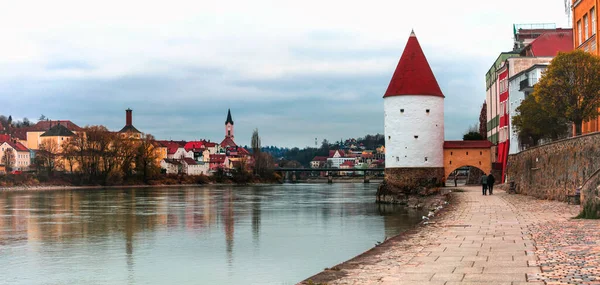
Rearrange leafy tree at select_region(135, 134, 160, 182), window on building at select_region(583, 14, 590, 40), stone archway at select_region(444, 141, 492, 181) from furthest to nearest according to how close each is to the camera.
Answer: leafy tree at select_region(135, 134, 160, 182)
stone archway at select_region(444, 141, 492, 181)
window on building at select_region(583, 14, 590, 40)

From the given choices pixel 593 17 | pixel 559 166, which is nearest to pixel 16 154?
pixel 593 17

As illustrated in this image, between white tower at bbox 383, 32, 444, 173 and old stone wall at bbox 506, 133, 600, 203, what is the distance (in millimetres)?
11735

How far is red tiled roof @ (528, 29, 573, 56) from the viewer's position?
46938mm

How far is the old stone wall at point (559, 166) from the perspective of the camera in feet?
62.2

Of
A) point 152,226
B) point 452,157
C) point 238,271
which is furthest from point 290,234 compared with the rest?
point 452,157

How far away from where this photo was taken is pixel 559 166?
22078mm

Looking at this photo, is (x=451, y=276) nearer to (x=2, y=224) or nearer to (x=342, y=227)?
(x=342, y=227)

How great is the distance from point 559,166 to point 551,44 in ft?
90.0

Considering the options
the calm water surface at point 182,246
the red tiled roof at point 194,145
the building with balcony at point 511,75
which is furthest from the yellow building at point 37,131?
Result: the calm water surface at point 182,246

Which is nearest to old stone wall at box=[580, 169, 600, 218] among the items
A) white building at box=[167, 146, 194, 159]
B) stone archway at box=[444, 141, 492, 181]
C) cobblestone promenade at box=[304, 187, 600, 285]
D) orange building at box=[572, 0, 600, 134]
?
cobblestone promenade at box=[304, 187, 600, 285]

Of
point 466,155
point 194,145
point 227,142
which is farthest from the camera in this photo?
point 227,142

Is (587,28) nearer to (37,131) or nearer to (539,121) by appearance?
(539,121)

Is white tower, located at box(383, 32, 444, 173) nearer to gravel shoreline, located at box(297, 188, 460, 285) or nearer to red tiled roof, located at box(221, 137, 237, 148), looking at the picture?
gravel shoreline, located at box(297, 188, 460, 285)

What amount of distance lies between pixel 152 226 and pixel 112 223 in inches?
86.2
